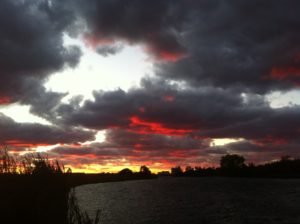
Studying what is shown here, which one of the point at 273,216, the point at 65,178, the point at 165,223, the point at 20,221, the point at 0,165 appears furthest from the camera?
the point at 273,216

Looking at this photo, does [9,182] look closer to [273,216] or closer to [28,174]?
[28,174]

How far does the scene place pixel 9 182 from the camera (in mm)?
19078

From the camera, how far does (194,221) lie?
2591 inches

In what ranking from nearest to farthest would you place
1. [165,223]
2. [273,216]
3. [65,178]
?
[65,178] → [165,223] → [273,216]

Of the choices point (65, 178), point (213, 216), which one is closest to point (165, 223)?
point (213, 216)

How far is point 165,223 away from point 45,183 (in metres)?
48.1

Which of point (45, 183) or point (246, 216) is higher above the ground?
point (45, 183)

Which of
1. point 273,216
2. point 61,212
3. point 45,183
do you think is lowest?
point 273,216

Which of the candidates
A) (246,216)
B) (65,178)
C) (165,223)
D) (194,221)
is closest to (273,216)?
(246,216)

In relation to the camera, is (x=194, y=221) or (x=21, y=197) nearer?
(x=21, y=197)

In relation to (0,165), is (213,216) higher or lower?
lower

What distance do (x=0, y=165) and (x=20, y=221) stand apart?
11.2ft

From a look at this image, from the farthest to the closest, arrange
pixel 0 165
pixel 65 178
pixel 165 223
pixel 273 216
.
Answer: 1. pixel 273 216
2. pixel 165 223
3. pixel 65 178
4. pixel 0 165

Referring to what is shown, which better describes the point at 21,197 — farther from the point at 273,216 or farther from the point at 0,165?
the point at 273,216
